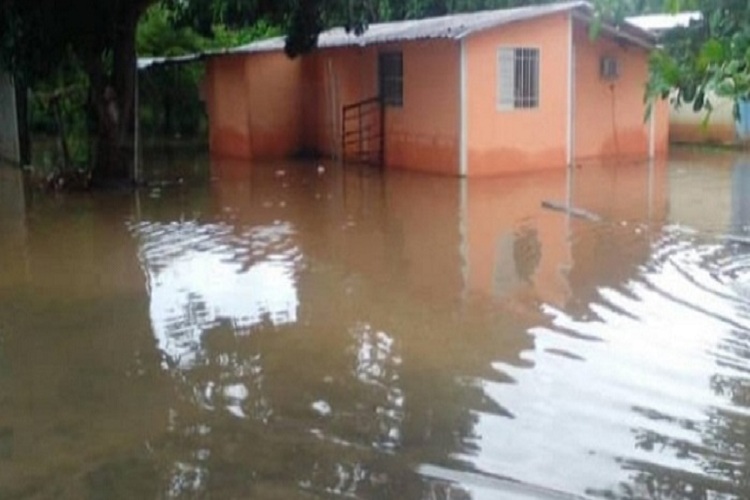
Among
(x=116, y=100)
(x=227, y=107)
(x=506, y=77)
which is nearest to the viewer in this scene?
(x=116, y=100)

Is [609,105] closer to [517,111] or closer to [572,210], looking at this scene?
[517,111]

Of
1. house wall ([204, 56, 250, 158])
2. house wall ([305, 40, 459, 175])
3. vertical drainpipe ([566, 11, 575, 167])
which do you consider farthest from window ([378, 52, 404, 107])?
house wall ([204, 56, 250, 158])

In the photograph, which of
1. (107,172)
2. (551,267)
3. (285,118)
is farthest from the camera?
(285,118)

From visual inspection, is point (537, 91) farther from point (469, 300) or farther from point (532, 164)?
point (469, 300)

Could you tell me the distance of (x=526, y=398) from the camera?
226 inches

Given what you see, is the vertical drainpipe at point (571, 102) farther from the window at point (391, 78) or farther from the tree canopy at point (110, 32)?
the tree canopy at point (110, 32)

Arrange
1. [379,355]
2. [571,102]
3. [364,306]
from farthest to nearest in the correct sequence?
[571,102], [364,306], [379,355]

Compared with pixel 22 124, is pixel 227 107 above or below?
above

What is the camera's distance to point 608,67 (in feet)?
63.5

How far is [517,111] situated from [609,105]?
2.72m

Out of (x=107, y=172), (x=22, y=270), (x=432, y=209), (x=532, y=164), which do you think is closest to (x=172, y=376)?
(x=22, y=270)

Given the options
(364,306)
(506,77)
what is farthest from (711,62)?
(506,77)

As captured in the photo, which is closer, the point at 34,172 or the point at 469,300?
the point at 469,300

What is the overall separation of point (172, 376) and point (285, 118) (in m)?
17.0
